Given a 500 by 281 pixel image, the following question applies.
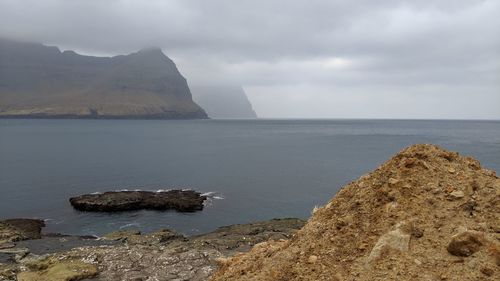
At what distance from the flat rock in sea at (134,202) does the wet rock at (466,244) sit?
4785 centimetres

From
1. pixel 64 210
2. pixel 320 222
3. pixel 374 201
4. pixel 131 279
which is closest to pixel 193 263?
pixel 131 279

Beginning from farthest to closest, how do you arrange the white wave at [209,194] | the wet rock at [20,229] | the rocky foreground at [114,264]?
the white wave at [209,194] → the wet rock at [20,229] → the rocky foreground at [114,264]

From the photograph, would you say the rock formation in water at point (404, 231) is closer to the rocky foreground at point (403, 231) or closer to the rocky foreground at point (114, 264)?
the rocky foreground at point (403, 231)

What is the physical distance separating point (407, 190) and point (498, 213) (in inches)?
81.7

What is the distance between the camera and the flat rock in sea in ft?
180

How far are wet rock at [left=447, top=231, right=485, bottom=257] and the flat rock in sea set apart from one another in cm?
4785

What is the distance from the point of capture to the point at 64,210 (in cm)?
5416

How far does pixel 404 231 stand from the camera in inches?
382

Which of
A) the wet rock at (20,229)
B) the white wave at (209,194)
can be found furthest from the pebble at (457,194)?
the white wave at (209,194)

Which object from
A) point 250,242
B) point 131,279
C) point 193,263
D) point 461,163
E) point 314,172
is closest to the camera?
point 461,163

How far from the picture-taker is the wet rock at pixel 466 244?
8945 millimetres

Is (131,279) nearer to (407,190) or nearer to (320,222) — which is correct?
(320,222)

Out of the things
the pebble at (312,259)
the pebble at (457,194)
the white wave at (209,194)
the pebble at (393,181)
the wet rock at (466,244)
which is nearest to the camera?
the wet rock at (466,244)

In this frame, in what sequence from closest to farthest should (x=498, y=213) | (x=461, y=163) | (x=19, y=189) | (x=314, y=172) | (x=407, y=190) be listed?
1. (x=498, y=213)
2. (x=407, y=190)
3. (x=461, y=163)
4. (x=19, y=189)
5. (x=314, y=172)
